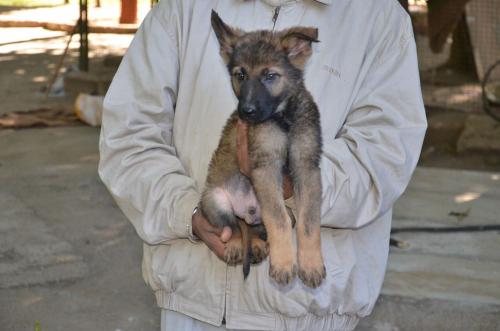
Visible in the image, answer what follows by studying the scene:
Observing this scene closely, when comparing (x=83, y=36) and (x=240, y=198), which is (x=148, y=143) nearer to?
(x=240, y=198)

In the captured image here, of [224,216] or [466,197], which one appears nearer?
[224,216]

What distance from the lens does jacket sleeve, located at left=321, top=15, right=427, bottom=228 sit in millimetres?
2805

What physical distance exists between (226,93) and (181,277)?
23.6 inches

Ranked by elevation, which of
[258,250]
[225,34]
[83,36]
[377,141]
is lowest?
[83,36]

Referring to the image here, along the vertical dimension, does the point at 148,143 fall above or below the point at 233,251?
above

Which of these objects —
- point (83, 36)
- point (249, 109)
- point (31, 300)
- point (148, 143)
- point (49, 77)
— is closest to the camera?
point (249, 109)

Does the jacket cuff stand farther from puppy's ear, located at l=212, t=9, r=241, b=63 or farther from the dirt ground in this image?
the dirt ground

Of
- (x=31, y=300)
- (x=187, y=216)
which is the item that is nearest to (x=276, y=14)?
(x=187, y=216)

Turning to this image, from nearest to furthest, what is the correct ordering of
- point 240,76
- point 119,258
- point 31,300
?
point 240,76
point 31,300
point 119,258

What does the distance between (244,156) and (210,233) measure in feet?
0.85

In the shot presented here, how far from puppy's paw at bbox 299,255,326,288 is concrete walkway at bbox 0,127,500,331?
266 centimetres

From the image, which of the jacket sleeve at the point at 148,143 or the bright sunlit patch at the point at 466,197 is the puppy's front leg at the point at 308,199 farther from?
the bright sunlit patch at the point at 466,197

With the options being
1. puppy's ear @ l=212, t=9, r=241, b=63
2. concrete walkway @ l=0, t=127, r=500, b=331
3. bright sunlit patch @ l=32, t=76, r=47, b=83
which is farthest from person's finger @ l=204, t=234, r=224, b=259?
bright sunlit patch @ l=32, t=76, r=47, b=83

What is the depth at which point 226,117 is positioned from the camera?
292cm
